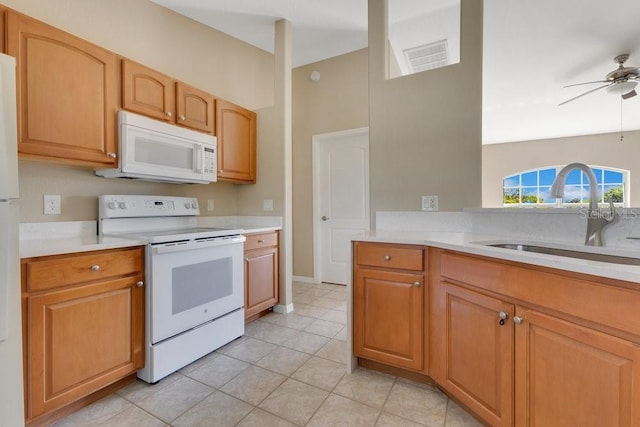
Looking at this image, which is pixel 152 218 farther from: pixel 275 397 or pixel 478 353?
pixel 478 353

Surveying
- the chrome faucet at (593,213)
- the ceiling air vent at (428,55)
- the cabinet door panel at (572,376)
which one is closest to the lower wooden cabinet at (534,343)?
the cabinet door panel at (572,376)

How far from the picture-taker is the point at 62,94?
5.25 feet

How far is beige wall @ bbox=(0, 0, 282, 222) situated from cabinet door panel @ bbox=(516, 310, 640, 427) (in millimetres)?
2429

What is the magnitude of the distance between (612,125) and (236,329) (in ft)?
10.6

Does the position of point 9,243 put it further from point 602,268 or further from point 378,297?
point 602,268

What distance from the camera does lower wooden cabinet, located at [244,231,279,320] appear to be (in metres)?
2.51

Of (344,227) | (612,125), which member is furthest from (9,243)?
(612,125)

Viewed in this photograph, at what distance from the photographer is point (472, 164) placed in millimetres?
1924

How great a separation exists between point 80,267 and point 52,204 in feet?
2.38

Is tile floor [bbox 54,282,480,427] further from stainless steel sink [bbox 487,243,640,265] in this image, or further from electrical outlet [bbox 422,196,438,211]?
electrical outlet [bbox 422,196,438,211]

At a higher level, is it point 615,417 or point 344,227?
point 344,227

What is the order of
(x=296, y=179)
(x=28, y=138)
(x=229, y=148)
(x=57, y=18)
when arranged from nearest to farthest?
(x=28, y=138), (x=57, y=18), (x=229, y=148), (x=296, y=179)

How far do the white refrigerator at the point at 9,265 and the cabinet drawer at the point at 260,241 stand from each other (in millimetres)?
1489

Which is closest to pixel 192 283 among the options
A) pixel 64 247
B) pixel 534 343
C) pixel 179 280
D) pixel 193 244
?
pixel 179 280
